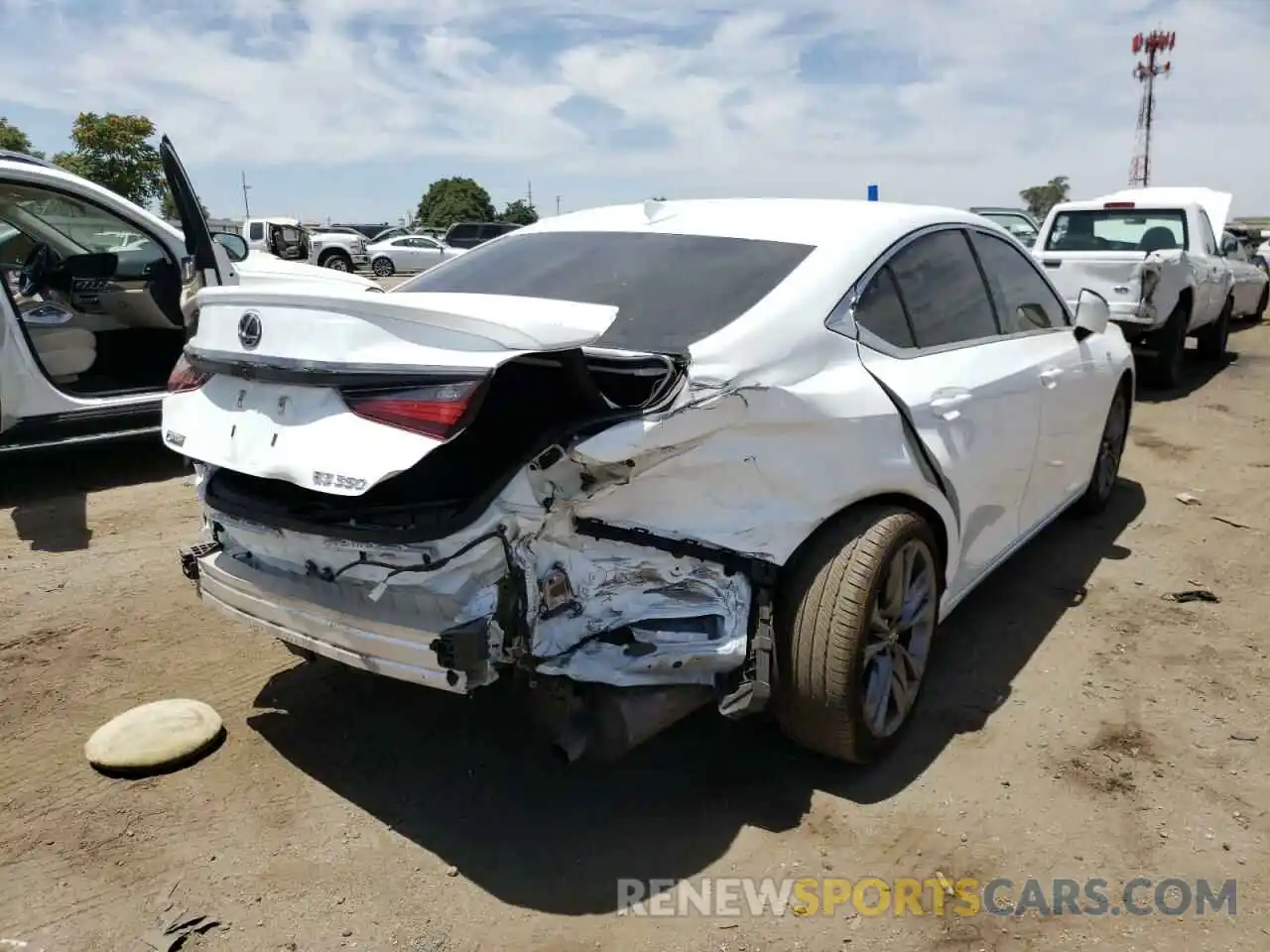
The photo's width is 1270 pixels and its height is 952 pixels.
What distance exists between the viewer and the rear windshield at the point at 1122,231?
31.7 ft

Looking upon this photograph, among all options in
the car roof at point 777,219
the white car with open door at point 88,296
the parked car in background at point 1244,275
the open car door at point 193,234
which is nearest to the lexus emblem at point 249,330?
the car roof at point 777,219

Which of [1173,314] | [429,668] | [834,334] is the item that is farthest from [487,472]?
[1173,314]

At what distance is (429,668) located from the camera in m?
2.31

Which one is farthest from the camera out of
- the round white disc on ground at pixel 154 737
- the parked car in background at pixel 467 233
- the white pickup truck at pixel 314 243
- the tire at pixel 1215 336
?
the parked car in background at pixel 467 233

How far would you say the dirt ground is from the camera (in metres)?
2.39

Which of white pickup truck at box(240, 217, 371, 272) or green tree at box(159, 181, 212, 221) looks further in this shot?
white pickup truck at box(240, 217, 371, 272)

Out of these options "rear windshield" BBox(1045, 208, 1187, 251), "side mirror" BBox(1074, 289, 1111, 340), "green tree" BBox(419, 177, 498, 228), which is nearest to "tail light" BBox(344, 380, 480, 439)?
"side mirror" BBox(1074, 289, 1111, 340)

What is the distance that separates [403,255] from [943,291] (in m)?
31.0

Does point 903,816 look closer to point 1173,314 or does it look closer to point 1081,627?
point 1081,627

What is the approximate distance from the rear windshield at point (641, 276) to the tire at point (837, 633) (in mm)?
728

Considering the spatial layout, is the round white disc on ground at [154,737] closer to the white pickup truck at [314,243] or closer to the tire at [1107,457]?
the tire at [1107,457]

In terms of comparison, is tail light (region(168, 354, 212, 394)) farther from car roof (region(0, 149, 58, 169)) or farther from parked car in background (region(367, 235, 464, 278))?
parked car in background (region(367, 235, 464, 278))

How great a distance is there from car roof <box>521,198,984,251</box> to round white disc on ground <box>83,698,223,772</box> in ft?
7.01

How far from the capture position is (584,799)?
2857 mm
